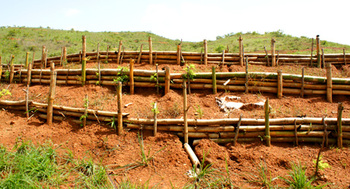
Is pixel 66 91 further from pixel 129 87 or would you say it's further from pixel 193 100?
pixel 193 100

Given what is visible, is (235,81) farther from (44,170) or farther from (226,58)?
(44,170)

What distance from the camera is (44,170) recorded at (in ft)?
13.3

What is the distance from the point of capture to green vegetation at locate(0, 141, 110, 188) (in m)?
3.75

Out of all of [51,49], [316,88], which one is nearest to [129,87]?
[316,88]

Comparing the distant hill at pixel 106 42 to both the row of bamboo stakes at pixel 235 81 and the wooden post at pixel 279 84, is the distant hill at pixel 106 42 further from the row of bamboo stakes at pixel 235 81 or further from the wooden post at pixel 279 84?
the wooden post at pixel 279 84

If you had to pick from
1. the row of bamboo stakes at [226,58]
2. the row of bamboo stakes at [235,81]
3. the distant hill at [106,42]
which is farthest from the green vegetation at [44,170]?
the distant hill at [106,42]

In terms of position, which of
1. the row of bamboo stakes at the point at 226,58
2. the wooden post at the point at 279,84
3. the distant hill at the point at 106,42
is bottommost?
the wooden post at the point at 279,84

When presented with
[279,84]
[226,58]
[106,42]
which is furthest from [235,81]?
[106,42]

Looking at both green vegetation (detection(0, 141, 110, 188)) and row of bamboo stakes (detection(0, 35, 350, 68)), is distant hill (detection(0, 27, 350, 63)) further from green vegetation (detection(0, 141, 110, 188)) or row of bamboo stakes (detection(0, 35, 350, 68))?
green vegetation (detection(0, 141, 110, 188))

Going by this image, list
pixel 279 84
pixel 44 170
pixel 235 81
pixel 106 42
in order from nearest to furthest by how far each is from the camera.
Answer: pixel 44 170 → pixel 279 84 → pixel 235 81 → pixel 106 42

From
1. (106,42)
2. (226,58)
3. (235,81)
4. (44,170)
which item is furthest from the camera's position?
(106,42)

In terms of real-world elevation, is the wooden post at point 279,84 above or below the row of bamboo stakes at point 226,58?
below

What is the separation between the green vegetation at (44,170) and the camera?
3.75 m

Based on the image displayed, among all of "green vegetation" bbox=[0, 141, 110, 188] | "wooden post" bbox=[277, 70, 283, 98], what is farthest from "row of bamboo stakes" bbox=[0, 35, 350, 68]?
"green vegetation" bbox=[0, 141, 110, 188]
